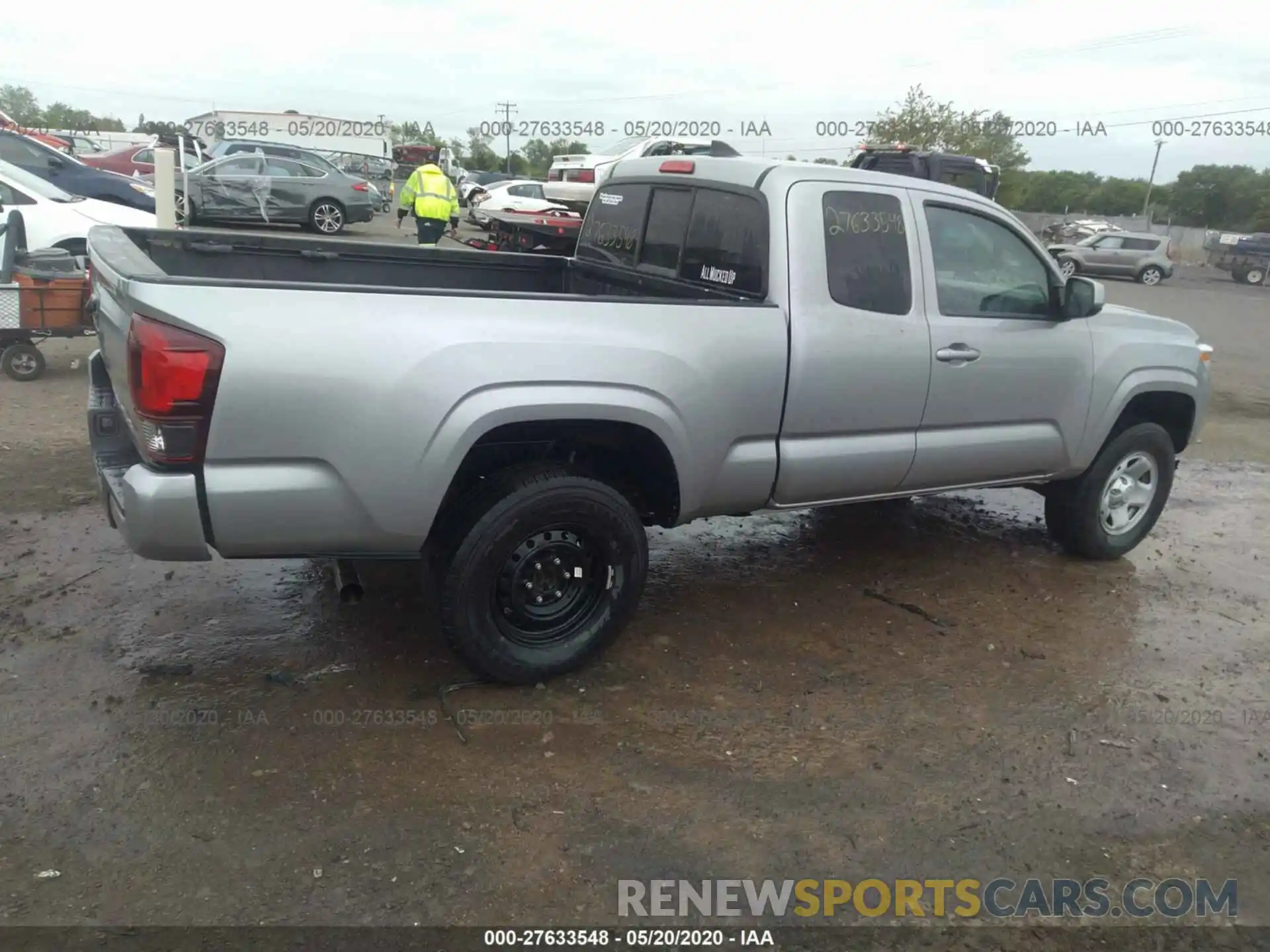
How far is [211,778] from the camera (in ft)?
10.00

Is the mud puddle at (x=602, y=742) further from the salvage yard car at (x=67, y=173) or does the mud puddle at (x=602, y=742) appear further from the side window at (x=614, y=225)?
the salvage yard car at (x=67, y=173)

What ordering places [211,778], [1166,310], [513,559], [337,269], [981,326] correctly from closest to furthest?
[211,778]
[513,559]
[981,326]
[337,269]
[1166,310]

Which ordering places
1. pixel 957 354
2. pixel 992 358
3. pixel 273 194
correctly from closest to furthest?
pixel 957 354, pixel 992 358, pixel 273 194

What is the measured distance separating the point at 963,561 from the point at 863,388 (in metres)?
1.74

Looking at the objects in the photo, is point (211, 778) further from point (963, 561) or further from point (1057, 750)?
point (963, 561)

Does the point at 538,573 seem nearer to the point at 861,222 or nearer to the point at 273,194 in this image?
the point at 861,222

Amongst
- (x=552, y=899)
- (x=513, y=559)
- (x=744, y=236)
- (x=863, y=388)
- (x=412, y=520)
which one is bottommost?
(x=552, y=899)

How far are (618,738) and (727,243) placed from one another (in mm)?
2110

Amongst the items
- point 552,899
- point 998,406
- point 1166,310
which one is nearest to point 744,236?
point 998,406

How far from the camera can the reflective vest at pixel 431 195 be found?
1301cm

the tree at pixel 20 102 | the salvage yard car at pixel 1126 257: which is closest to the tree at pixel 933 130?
the salvage yard car at pixel 1126 257

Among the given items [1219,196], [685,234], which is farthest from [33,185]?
[1219,196]

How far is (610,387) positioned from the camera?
341 centimetres

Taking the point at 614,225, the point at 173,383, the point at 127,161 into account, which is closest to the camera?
the point at 173,383
